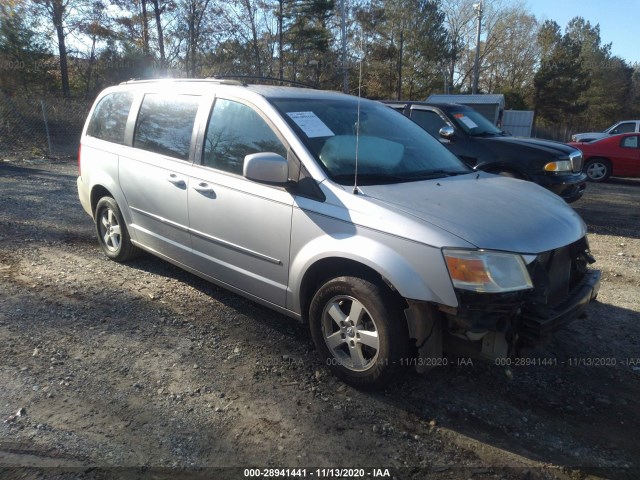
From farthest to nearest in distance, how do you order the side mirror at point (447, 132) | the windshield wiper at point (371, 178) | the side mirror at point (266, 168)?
the side mirror at point (447, 132)
the windshield wiper at point (371, 178)
the side mirror at point (266, 168)

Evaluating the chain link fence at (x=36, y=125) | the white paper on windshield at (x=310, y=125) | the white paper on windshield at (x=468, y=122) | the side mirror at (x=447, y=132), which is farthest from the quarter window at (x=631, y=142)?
the chain link fence at (x=36, y=125)

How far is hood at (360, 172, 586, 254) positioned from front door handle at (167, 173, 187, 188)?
1.65 meters

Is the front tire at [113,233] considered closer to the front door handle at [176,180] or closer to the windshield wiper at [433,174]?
the front door handle at [176,180]

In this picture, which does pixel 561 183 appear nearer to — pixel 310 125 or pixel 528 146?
pixel 528 146

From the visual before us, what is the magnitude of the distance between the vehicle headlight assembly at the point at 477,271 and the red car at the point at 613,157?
12.8 m

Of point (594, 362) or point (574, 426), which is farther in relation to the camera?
point (594, 362)

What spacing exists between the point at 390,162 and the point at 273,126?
88cm

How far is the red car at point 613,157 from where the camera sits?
13.1m

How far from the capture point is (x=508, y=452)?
2.65m

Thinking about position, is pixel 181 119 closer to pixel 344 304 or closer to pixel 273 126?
pixel 273 126

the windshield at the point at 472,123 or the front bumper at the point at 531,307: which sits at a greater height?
the windshield at the point at 472,123

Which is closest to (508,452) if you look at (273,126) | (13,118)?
(273,126)

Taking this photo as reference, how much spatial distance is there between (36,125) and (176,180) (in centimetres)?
1401

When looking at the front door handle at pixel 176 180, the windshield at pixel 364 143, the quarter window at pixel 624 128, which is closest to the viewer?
the windshield at pixel 364 143
